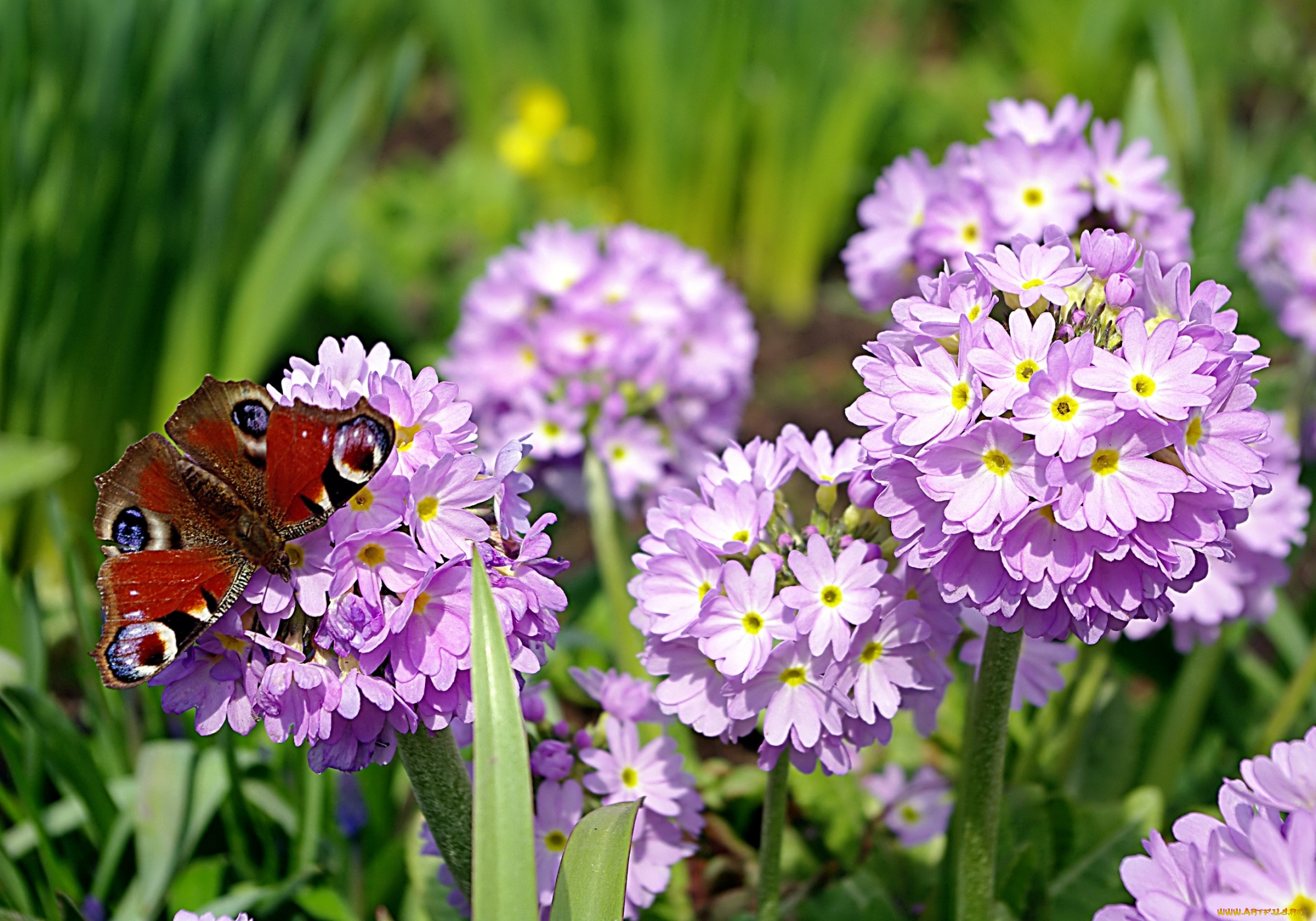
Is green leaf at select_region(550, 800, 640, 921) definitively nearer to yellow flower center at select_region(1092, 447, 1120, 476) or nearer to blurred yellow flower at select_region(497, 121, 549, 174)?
yellow flower center at select_region(1092, 447, 1120, 476)

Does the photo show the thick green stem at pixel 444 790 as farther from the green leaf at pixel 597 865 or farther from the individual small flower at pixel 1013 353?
the individual small flower at pixel 1013 353

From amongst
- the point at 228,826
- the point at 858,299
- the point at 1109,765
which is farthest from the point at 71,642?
the point at 1109,765

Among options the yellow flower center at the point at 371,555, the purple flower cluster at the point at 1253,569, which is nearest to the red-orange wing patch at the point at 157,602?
the yellow flower center at the point at 371,555

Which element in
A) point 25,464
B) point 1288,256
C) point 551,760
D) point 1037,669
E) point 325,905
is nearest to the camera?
point 551,760

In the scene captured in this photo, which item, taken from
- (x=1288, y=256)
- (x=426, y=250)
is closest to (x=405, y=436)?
(x=1288, y=256)

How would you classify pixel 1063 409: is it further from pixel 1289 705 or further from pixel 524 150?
pixel 524 150
